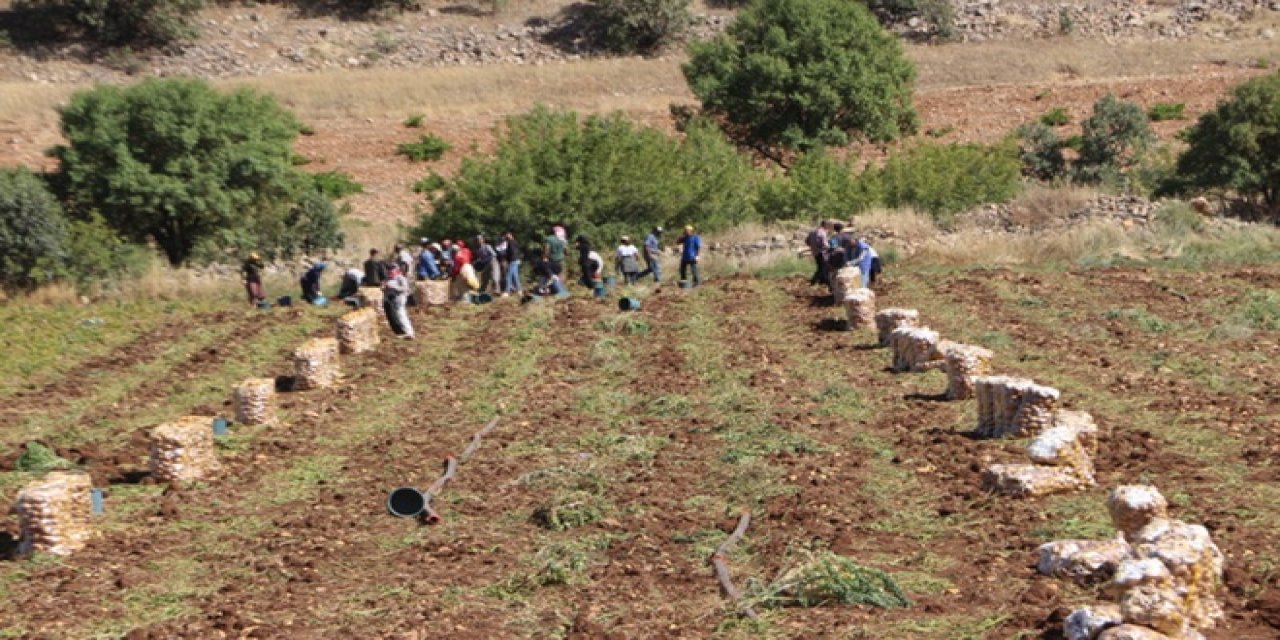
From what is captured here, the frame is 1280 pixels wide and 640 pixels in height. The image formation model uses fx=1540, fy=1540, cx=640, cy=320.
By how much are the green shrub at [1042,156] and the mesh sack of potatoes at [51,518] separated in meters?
40.5

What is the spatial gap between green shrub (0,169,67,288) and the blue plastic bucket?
2090 cm

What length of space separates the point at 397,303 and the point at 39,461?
909 cm

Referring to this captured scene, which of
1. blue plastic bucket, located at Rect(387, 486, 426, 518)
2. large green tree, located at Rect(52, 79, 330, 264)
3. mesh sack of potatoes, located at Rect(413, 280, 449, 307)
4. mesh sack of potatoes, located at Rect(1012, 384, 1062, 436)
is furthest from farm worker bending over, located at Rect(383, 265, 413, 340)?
large green tree, located at Rect(52, 79, 330, 264)

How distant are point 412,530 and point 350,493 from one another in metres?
1.61

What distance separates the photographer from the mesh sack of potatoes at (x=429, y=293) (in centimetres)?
2883

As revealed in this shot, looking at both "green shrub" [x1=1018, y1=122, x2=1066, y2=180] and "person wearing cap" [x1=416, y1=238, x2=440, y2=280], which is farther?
"green shrub" [x1=1018, y1=122, x2=1066, y2=180]

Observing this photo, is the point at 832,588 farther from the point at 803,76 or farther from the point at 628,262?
the point at 803,76

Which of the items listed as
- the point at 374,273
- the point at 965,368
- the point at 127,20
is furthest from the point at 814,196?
the point at 127,20

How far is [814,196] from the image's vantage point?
122ft

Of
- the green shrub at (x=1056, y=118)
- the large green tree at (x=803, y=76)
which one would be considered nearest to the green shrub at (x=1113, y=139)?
the large green tree at (x=803, y=76)

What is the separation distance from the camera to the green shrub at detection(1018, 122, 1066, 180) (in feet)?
162

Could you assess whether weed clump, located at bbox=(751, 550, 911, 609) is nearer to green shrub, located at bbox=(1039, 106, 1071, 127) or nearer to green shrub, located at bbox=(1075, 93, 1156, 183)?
green shrub, located at bbox=(1075, 93, 1156, 183)

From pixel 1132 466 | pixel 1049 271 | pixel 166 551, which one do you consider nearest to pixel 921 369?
pixel 1132 466

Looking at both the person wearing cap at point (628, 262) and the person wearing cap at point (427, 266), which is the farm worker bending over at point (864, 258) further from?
the person wearing cap at point (427, 266)
